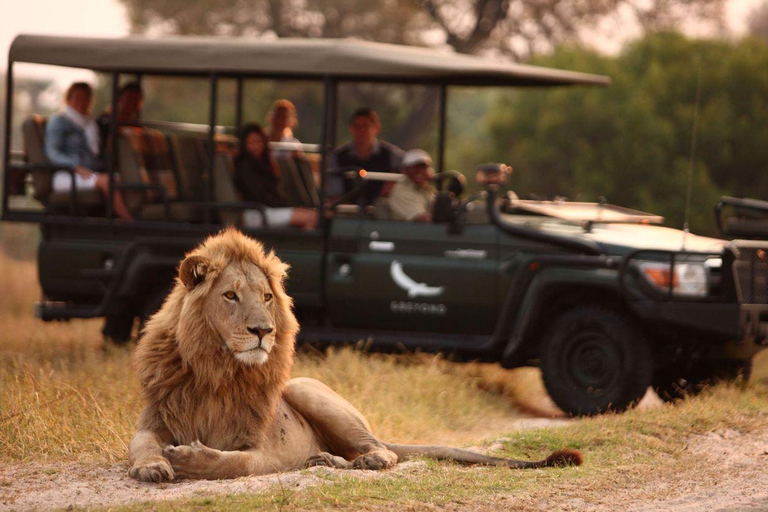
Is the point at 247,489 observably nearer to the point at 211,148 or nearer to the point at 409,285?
the point at 409,285

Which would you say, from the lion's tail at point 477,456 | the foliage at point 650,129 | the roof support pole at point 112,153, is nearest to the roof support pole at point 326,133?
the roof support pole at point 112,153

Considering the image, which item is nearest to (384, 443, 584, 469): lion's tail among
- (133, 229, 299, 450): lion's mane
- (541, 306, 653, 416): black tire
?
(133, 229, 299, 450): lion's mane

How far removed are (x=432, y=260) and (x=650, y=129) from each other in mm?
13904

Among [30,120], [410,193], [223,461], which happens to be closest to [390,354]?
[410,193]

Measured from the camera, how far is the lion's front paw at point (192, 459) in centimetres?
526

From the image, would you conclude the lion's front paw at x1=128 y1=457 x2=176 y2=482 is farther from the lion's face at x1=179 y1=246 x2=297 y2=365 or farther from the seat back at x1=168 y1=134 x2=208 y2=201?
the seat back at x1=168 y1=134 x2=208 y2=201

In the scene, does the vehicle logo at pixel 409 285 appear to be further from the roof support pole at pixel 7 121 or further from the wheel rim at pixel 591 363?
the roof support pole at pixel 7 121

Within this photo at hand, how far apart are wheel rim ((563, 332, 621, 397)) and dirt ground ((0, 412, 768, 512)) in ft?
6.17

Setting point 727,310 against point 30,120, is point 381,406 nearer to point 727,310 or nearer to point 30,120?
point 727,310

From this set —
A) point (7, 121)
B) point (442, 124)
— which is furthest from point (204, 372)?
point (442, 124)

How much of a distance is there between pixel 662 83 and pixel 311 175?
43.7 ft

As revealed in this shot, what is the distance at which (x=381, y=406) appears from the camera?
7773mm

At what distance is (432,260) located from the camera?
867 centimetres

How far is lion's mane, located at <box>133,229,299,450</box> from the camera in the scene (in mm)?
5453
